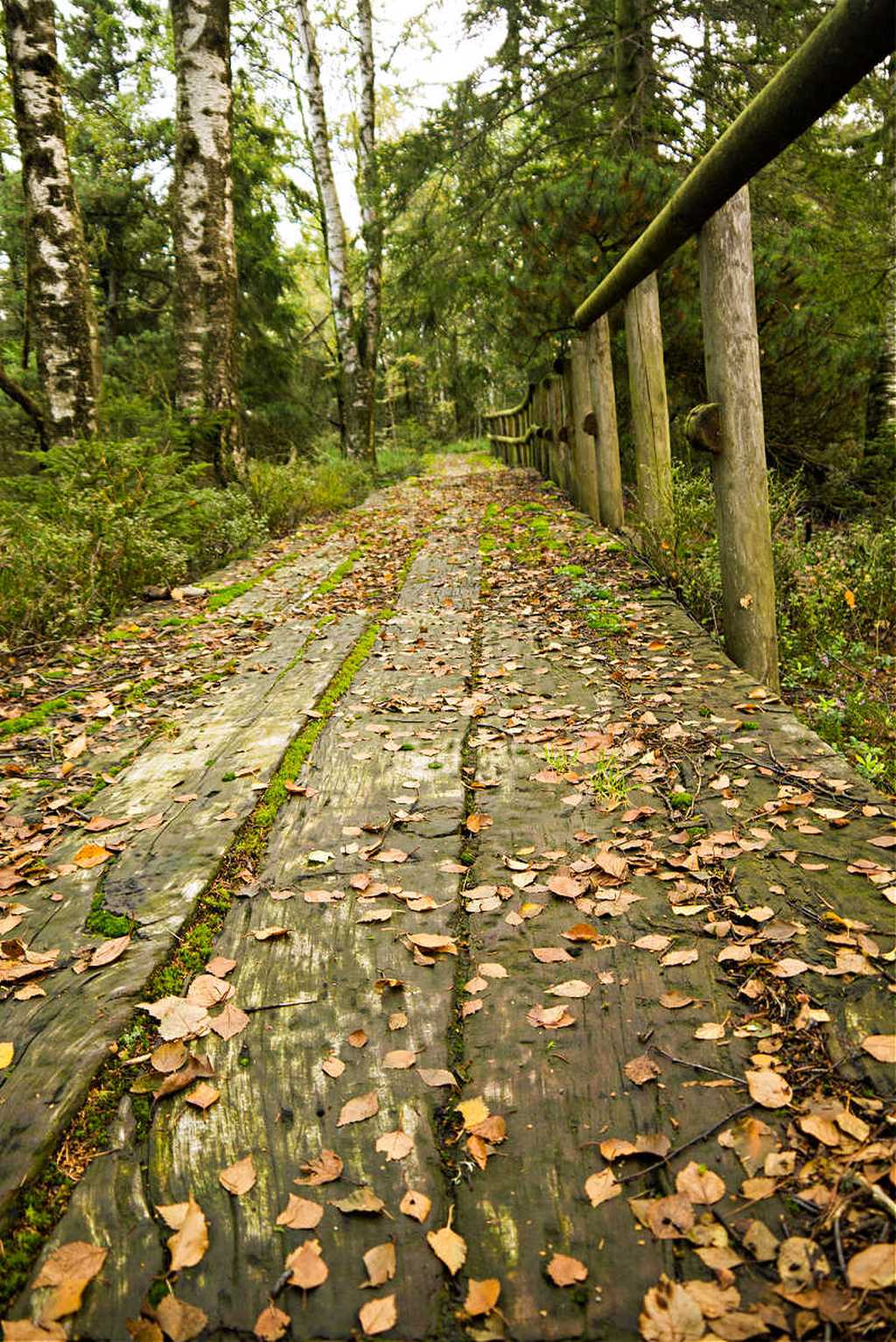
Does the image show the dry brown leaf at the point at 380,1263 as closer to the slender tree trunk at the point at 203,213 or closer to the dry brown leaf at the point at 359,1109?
the dry brown leaf at the point at 359,1109

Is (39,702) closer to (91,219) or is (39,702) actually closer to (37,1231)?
(37,1231)

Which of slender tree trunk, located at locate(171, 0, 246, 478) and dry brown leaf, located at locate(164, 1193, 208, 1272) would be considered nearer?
dry brown leaf, located at locate(164, 1193, 208, 1272)

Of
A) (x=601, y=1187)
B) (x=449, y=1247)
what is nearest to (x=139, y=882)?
(x=449, y=1247)

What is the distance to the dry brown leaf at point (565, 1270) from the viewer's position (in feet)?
3.84

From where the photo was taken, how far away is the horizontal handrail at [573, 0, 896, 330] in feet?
7.15

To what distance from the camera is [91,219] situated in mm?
14000

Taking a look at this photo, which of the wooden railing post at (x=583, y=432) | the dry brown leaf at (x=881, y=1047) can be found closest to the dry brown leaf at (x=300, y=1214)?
the dry brown leaf at (x=881, y=1047)

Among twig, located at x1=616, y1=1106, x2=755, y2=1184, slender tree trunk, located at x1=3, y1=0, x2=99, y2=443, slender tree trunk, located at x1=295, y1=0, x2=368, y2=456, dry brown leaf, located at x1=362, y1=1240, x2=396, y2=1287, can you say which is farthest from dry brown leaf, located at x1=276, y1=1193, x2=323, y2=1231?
slender tree trunk, located at x1=295, y1=0, x2=368, y2=456

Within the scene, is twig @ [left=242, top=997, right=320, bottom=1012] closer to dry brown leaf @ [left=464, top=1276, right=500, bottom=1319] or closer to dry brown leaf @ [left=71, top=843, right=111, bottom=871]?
dry brown leaf @ [left=464, top=1276, right=500, bottom=1319]

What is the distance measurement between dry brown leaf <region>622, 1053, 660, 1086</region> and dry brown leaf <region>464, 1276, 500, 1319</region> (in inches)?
17.6

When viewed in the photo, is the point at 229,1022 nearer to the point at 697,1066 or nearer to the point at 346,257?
the point at 697,1066

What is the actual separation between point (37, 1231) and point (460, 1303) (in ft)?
2.30

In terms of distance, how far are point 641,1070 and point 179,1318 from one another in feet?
2.84

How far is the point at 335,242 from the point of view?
48.8 ft
